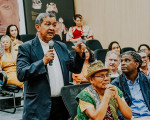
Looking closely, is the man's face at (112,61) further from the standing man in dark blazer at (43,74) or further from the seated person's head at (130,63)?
the standing man in dark blazer at (43,74)

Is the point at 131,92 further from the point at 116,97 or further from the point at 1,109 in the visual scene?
the point at 1,109

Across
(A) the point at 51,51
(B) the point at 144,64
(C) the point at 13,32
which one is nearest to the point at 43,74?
(A) the point at 51,51

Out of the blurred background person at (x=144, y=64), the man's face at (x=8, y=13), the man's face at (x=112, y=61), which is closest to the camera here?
the man's face at (x=112, y=61)

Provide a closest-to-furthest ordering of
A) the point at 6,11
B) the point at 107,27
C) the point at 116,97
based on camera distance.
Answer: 1. the point at 116,97
2. the point at 6,11
3. the point at 107,27

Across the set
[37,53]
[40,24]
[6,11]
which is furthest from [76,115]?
[6,11]


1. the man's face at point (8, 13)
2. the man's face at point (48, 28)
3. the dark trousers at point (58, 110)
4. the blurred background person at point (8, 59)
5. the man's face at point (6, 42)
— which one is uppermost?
the man's face at point (8, 13)

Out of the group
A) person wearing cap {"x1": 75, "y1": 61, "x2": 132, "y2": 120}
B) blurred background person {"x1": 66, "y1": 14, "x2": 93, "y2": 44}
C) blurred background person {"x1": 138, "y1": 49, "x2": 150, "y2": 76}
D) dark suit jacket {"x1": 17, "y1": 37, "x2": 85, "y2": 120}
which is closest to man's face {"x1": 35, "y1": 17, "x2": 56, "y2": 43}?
dark suit jacket {"x1": 17, "y1": 37, "x2": 85, "y2": 120}

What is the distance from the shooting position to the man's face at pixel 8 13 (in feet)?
18.9

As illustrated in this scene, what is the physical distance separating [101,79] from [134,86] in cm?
66

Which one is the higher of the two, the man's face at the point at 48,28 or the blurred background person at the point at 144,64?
the man's face at the point at 48,28

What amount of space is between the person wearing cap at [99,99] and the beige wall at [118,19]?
12.8 feet

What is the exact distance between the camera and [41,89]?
1.91 metres

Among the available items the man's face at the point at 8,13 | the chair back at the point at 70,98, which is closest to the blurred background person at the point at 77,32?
the man's face at the point at 8,13

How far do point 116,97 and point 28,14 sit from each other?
15.0ft
